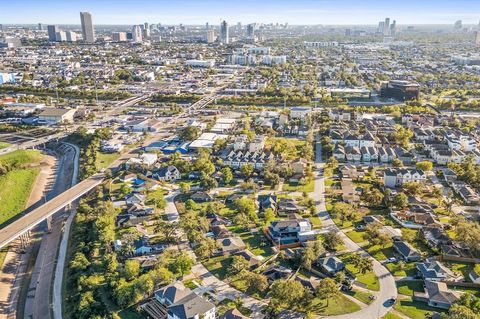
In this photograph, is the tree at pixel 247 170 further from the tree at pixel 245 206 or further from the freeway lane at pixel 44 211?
the freeway lane at pixel 44 211


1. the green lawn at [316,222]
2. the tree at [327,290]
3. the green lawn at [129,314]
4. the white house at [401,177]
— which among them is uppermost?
the white house at [401,177]

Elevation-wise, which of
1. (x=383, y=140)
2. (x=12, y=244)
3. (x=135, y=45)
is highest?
(x=135, y=45)

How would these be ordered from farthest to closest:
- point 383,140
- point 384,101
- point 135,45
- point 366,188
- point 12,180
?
point 135,45, point 384,101, point 383,140, point 12,180, point 366,188

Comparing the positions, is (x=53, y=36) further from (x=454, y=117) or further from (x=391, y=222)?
(x=391, y=222)

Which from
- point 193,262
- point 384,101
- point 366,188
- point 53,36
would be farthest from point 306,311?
point 53,36

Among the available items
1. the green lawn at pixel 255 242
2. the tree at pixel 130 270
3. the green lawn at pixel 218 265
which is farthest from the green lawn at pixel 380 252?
the tree at pixel 130 270
